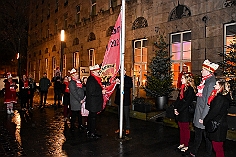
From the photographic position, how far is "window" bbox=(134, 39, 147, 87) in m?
16.7

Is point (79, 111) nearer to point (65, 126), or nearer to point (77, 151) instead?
point (65, 126)

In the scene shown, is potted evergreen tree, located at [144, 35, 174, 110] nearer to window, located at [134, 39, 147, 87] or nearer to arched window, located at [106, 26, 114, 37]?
window, located at [134, 39, 147, 87]

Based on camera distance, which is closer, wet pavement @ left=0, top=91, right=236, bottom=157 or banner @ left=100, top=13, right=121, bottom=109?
wet pavement @ left=0, top=91, right=236, bottom=157

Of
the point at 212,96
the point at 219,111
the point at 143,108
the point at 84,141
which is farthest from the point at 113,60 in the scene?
the point at 143,108

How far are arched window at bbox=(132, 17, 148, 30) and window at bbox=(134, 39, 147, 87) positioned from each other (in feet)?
2.87

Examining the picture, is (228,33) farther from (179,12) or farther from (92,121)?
(92,121)

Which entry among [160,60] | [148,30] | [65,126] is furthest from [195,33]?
[65,126]

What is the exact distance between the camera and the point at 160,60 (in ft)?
40.5

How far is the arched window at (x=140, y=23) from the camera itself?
16253 mm

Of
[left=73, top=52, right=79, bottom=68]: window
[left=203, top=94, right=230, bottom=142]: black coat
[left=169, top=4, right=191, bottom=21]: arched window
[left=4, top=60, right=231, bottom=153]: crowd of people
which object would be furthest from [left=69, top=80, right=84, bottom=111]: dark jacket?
[left=73, top=52, right=79, bottom=68]: window

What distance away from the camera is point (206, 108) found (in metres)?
5.52

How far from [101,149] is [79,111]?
2.26 metres

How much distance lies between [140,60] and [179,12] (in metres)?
4.14

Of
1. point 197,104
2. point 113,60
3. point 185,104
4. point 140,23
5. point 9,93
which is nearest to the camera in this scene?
point 197,104
